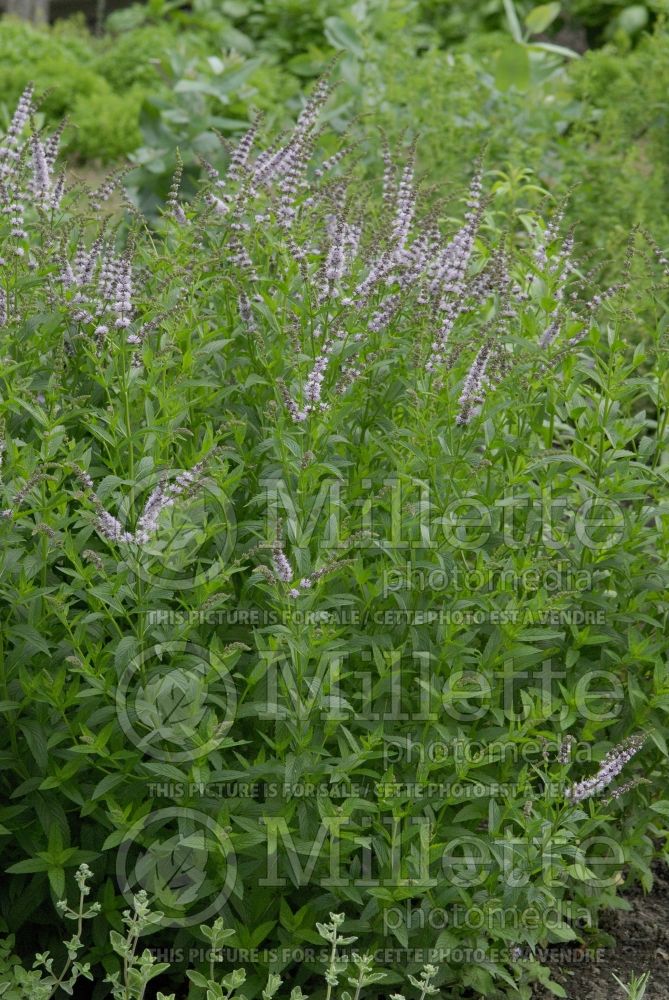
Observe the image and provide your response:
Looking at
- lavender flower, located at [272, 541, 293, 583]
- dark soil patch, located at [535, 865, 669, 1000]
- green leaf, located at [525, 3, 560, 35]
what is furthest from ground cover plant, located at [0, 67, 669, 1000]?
green leaf, located at [525, 3, 560, 35]

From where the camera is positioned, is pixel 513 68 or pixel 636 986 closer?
pixel 636 986

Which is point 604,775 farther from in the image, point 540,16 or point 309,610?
point 540,16

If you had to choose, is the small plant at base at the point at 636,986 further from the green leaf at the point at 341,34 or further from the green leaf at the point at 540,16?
the green leaf at the point at 540,16

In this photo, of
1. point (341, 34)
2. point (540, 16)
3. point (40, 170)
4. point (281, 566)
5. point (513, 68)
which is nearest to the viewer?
point (281, 566)

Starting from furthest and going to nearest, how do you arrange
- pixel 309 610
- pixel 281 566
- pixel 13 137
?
pixel 13 137, pixel 309 610, pixel 281 566

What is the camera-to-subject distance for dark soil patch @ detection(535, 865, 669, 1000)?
3639mm

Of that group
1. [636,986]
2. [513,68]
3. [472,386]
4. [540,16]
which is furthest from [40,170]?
[540,16]

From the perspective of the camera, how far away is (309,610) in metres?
3.11

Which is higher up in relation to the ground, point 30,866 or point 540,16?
point 540,16

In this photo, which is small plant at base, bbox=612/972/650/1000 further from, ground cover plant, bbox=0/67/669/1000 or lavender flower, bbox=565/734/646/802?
lavender flower, bbox=565/734/646/802

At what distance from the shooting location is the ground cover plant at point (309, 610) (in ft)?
10.1

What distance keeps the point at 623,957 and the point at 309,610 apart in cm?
157

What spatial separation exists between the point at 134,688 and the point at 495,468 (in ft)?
3.93

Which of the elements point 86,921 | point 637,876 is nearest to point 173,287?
point 86,921
